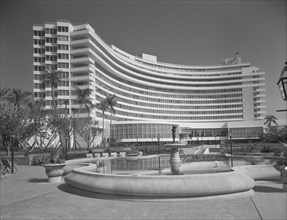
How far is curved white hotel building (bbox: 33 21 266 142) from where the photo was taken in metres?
79.5

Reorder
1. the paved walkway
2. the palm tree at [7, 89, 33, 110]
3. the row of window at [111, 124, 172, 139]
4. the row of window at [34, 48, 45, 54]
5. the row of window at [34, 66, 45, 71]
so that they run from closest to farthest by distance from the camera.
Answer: the paved walkway < the palm tree at [7, 89, 33, 110] < the row of window at [34, 66, 45, 71] < the row of window at [34, 48, 45, 54] < the row of window at [111, 124, 172, 139]

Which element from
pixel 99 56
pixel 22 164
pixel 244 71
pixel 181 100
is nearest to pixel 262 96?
pixel 244 71

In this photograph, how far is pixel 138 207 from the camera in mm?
10477

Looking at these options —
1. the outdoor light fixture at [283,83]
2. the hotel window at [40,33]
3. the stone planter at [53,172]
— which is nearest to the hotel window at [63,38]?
the hotel window at [40,33]

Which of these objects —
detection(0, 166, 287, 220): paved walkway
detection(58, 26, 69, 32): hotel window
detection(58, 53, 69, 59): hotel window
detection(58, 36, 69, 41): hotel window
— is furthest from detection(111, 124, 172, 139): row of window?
detection(0, 166, 287, 220): paved walkway

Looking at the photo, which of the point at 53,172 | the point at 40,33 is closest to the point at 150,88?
the point at 40,33

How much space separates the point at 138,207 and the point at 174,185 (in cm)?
190

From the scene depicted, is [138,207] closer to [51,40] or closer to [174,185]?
[174,185]

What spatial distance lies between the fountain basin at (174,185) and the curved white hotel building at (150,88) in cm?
6786

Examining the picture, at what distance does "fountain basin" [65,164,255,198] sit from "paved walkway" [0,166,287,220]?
0.32 m

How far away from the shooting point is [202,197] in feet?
37.9

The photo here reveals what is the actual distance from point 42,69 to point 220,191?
7840 cm

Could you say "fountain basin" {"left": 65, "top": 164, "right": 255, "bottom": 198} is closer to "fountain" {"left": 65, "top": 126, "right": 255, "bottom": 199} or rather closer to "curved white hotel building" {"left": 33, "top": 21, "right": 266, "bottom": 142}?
"fountain" {"left": 65, "top": 126, "right": 255, "bottom": 199}

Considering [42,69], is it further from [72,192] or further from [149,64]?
[72,192]
